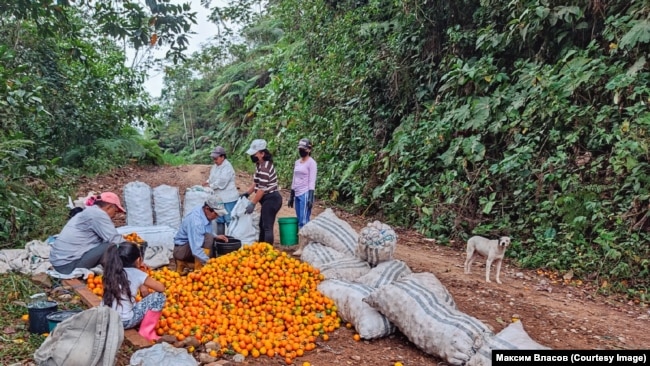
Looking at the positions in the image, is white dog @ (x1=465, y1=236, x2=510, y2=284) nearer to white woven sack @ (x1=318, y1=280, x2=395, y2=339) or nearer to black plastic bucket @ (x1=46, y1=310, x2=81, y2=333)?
white woven sack @ (x1=318, y1=280, x2=395, y2=339)

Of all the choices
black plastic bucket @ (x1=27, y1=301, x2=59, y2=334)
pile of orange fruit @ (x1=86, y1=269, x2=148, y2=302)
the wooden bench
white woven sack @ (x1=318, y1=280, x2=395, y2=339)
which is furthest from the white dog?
black plastic bucket @ (x1=27, y1=301, x2=59, y2=334)

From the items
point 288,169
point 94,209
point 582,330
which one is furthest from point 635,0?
point 288,169

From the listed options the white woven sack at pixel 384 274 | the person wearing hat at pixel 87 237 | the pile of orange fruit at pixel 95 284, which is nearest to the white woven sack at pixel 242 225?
the person wearing hat at pixel 87 237

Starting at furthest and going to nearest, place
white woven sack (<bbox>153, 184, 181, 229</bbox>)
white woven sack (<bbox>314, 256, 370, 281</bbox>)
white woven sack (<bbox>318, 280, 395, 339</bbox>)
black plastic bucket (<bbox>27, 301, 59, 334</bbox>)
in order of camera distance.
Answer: white woven sack (<bbox>153, 184, 181, 229</bbox>) < white woven sack (<bbox>314, 256, 370, 281</bbox>) < white woven sack (<bbox>318, 280, 395, 339</bbox>) < black plastic bucket (<bbox>27, 301, 59, 334</bbox>)

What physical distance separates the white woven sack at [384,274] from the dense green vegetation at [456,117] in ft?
6.86

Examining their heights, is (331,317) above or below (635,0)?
below

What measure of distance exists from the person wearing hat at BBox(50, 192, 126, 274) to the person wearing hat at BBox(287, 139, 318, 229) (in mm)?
2308

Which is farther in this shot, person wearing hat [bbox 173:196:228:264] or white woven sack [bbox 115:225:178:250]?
Answer: white woven sack [bbox 115:225:178:250]

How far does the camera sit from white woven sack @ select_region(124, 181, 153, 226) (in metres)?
6.77

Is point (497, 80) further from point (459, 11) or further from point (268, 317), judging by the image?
point (268, 317)

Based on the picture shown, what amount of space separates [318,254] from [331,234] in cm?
32

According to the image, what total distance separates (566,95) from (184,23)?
4866 millimetres

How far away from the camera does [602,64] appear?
623cm

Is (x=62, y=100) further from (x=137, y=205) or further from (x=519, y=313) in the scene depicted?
(x=519, y=313)
